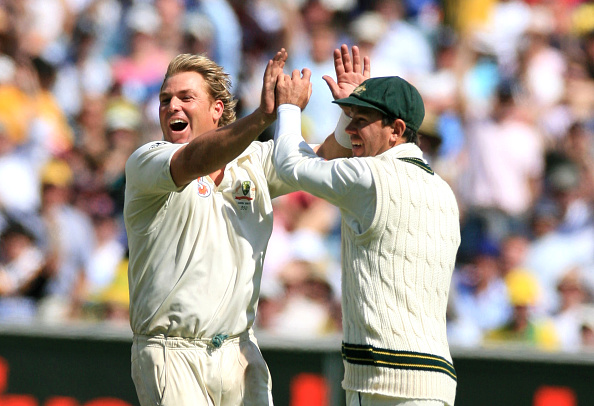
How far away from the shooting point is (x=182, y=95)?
153 inches

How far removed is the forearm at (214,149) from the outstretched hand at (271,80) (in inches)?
4.8

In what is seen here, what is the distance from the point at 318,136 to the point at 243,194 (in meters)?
4.53

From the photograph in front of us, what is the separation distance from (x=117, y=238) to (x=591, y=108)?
4630 mm

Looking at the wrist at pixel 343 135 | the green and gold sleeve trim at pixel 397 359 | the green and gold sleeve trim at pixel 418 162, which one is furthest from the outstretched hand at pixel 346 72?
the green and gold sleeve trim at pixel 397 359

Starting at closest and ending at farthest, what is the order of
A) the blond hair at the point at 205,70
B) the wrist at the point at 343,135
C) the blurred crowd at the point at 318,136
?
the blond hair at the point at 205,70, the wrist at the point at 343,135, the blurred crowd at the point at 318,136

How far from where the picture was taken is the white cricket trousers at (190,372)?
3.66 m

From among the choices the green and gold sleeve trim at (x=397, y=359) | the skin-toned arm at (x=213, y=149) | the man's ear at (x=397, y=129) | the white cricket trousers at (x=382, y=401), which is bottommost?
the white cricket trousers at (x=382, y=401)

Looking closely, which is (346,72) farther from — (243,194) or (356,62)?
(243,194)

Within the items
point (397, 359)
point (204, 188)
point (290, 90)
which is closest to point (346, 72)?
point (290, 90)

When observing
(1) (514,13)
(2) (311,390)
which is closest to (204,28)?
(1) (514,13)

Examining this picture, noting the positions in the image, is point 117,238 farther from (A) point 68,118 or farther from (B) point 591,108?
(B) point 591,108

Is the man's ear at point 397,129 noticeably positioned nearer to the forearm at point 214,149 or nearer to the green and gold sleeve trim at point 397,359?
the forearm at point 214,149

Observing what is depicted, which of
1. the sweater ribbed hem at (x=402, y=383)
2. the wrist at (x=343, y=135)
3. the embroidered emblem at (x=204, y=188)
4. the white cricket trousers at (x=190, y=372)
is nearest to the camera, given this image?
the sweater ribbed hem at (x=402, y=383)

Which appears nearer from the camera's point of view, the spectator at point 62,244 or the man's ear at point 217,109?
the man's ear at point 217,109
